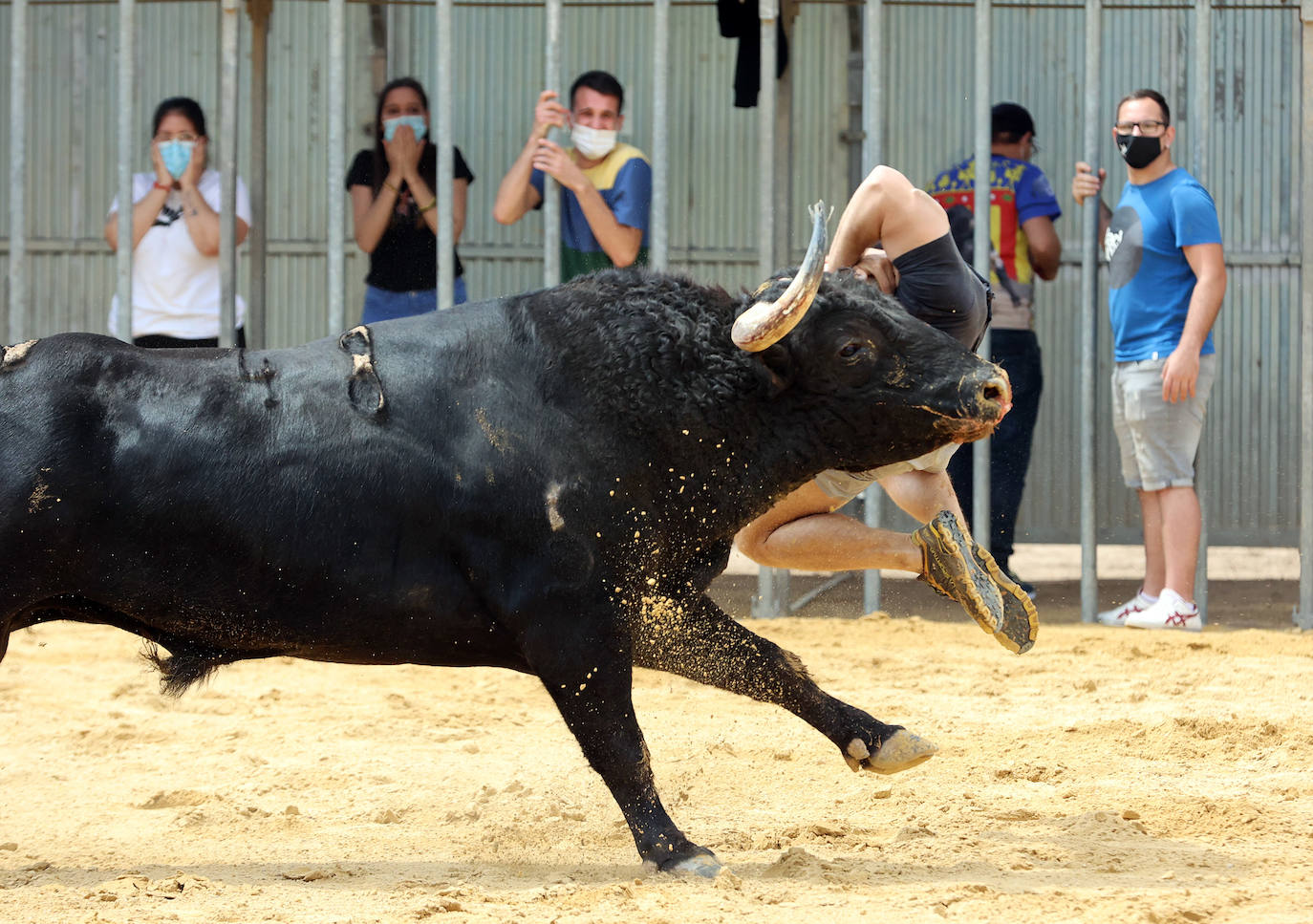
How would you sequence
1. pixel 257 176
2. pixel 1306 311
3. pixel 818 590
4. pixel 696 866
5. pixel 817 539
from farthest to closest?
pixel 818 590
pixel 257 176
pixel 1306 311
pixel 817 539
pixel 696 866

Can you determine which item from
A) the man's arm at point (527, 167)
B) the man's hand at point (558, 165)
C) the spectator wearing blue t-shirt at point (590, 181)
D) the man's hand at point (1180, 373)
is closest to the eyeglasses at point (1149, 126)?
the man's hand at point (1180, 373)

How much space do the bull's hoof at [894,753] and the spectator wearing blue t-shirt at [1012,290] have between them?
385 centimetres

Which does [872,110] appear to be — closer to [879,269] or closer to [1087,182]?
[1087,182]

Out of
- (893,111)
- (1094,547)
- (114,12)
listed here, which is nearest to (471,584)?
(1094,547)

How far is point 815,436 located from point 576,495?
26.2 inches

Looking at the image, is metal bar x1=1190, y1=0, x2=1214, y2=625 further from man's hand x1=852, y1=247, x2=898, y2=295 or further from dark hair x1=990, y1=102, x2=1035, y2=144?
man's hand x1=852, y1=247, x2=898, y2=295

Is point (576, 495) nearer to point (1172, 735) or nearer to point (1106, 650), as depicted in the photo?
point (1172, 735)

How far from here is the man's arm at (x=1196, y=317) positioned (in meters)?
7.21

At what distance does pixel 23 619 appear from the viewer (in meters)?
3.99

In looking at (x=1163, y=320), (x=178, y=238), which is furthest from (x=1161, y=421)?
(x=178, y=238)

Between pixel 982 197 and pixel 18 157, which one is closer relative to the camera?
pixel 982 197

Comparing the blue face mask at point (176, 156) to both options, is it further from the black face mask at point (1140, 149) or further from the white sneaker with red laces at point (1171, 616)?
the white sneaker with red laces at point (1171, 616)

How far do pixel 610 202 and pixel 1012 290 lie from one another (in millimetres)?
2110

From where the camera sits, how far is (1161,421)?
744 centimetres
